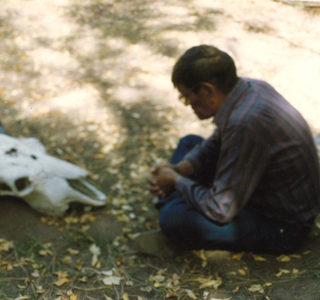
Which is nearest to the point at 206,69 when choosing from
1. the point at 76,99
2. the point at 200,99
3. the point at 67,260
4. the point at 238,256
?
the point at 200,99

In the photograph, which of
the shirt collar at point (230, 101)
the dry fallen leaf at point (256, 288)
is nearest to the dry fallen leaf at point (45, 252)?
the dry fallen leaf at point (256, 288)

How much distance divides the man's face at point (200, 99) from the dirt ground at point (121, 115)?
1154 mm

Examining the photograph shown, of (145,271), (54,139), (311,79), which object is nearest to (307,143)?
(145,271)

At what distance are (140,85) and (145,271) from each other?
3.22 meters

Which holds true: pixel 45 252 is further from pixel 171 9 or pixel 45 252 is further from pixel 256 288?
pixel 171 9

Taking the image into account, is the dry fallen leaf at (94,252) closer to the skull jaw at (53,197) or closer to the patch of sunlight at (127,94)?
the skull jaw at (53,197)

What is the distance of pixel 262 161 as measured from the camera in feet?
6.69

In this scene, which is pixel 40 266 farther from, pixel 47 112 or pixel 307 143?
pixel 47 112

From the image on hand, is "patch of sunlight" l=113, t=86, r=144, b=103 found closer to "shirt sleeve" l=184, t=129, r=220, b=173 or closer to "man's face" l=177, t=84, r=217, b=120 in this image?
"shirt sleeve" l=184, t=129, r=220, b=173

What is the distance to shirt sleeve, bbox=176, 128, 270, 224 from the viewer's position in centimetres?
199

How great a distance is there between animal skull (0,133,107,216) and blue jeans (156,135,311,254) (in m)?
0.94

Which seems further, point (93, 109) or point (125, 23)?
point (125, 23)

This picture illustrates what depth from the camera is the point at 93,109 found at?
482 centimetres

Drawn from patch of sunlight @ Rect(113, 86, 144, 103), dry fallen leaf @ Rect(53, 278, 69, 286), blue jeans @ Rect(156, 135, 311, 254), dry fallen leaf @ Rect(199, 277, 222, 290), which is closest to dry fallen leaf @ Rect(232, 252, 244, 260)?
blue jeans @ Rect(156, 135, 311, 254)
